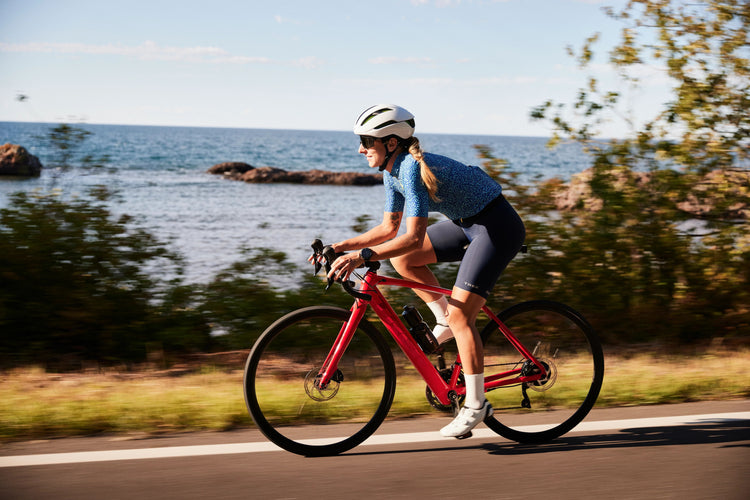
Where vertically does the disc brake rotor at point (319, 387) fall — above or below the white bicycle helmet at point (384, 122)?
below

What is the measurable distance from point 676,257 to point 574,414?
131 inches

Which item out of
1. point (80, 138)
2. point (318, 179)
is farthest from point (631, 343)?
point (318, 179)

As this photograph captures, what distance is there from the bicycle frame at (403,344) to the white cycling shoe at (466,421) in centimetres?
14

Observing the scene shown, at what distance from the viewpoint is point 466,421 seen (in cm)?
405

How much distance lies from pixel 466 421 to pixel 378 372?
1.97ft

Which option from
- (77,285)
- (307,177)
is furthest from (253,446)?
(307,177)

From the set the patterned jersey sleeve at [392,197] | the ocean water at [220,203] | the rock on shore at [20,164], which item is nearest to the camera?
the patterned jersey sleeve at [392,197]

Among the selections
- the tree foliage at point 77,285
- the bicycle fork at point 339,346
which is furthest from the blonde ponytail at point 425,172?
the tree foliage at point 77,285

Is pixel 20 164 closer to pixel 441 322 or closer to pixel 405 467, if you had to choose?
pixel 441 322

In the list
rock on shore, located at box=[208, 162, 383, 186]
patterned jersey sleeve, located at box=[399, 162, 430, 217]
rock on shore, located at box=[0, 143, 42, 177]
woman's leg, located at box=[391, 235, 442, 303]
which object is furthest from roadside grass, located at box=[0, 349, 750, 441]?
rock on shore, located at box=[208, 162, 383, 186]

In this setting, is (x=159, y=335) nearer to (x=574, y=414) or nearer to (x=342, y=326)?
(x=342, y=326)

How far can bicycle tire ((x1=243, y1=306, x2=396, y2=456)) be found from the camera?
3916 millimetres

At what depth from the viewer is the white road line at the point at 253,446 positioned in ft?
12.3

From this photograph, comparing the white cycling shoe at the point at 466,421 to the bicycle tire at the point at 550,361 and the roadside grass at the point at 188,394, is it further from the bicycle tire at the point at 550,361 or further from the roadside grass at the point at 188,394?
the roadside grass at the point at 188,394
